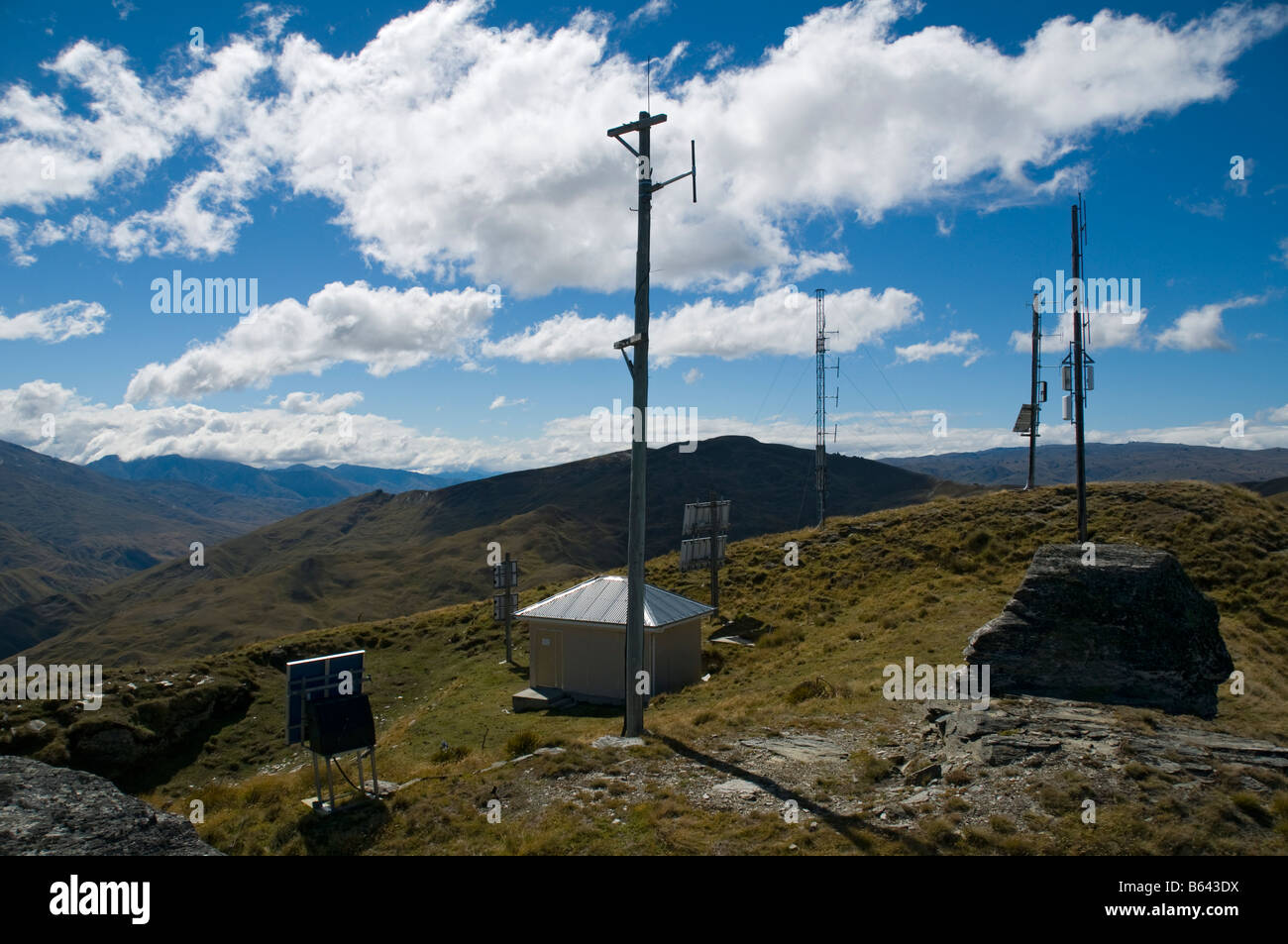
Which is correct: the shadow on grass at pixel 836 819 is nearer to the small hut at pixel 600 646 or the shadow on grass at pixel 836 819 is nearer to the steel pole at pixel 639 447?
the steel pole at pixel 639 447

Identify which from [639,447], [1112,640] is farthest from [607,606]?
[1112,640]

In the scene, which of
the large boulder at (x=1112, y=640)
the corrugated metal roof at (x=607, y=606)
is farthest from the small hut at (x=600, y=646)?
the large boulder at (x=1112, y=640)

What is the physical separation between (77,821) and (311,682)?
3.50 metres

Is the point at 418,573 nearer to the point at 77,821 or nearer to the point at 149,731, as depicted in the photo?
the point at 149,731

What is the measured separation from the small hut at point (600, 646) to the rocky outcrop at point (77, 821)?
560 inches

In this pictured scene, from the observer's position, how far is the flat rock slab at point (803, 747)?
1103cm

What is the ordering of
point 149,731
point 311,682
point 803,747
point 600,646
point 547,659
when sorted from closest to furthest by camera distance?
point 311,682, point 803,747, point 600,646, point 149,731, point 547,659

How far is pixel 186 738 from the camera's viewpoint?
927 inches

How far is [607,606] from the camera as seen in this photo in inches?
870

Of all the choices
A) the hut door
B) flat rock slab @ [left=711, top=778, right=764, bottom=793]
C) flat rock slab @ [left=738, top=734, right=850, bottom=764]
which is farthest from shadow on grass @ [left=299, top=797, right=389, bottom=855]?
the hut door

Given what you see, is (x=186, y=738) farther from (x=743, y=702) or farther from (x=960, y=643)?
(x=960, y=643)

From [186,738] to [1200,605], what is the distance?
26579mm
